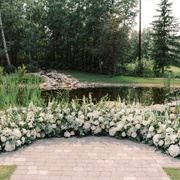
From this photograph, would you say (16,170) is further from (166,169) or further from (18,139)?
(166,169)

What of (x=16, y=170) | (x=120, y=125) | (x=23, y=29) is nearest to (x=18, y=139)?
(x=16, y=170)

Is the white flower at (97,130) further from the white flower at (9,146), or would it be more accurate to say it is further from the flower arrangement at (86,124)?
the white flower at (9,146)

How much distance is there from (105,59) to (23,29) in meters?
6.21

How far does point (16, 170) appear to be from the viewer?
3084mm

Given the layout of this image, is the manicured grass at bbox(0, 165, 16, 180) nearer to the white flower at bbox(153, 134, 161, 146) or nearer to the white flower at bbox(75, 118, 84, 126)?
the white flower at bbox(75, 118, 84, 126)

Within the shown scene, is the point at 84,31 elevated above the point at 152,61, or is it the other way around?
the point at 84,31

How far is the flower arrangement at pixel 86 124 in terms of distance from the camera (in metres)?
3.85

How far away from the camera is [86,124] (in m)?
4.43

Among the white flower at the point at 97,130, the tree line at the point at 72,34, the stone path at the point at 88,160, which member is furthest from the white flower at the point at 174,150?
the tree line at the point at 72,34

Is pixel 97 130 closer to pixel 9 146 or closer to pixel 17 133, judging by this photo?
pixel 17 133

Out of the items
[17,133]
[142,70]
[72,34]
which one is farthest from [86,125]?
[72,34]

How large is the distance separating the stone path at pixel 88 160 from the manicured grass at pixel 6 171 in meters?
0.06

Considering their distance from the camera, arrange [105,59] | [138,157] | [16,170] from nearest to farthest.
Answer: [16,170]
[138,157]
[105,59]

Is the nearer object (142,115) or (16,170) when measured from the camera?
(16,170)
